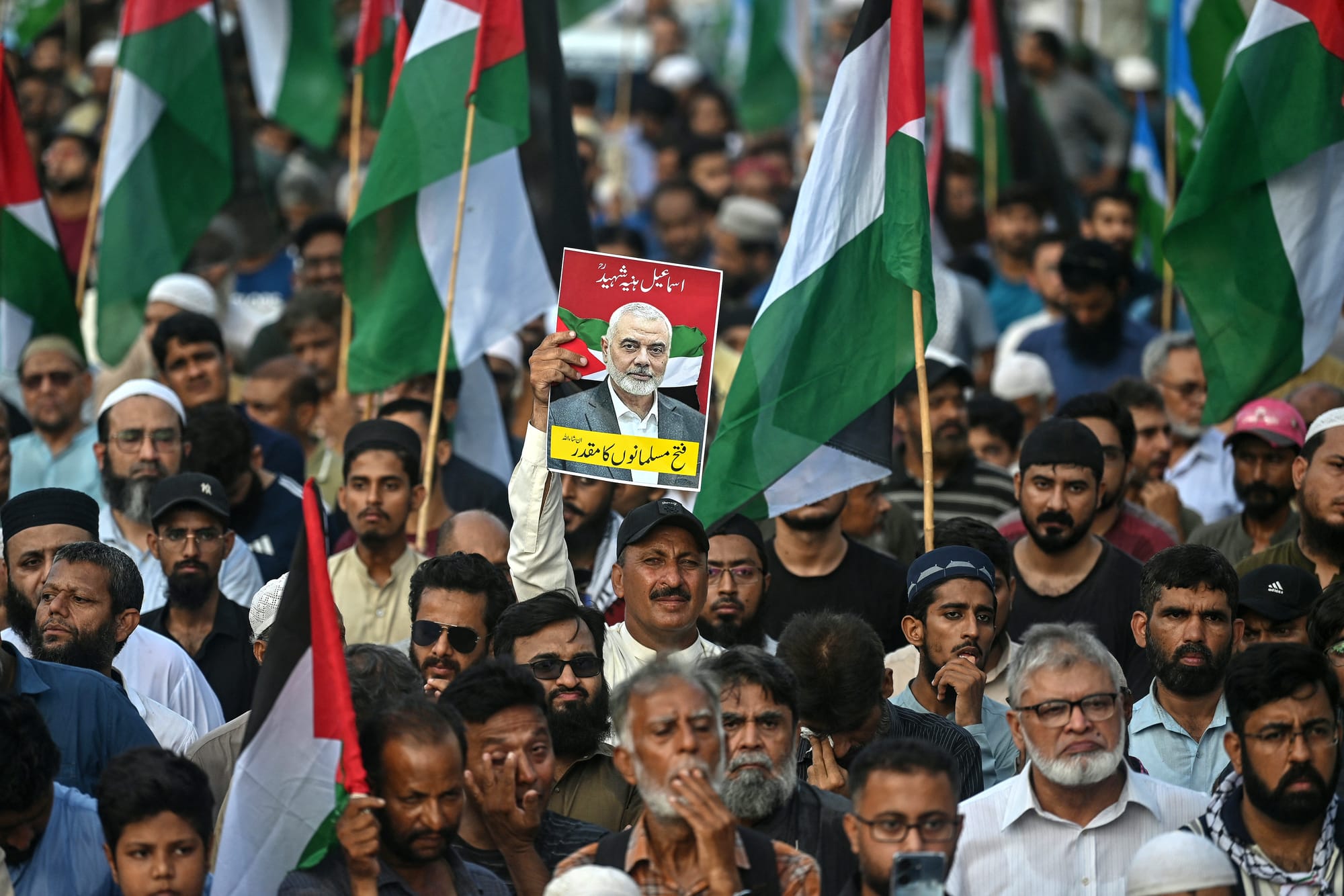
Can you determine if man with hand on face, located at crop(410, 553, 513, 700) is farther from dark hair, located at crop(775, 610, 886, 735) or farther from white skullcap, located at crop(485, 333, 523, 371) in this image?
white skullcap, located at crop(485, 333, 523, 371)

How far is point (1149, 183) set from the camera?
47.2 ft

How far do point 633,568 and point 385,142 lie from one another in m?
3.27

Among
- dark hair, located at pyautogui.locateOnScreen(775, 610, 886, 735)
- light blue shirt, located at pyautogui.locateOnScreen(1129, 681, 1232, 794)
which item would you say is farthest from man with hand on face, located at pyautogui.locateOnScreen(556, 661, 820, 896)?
light blue shirt, located at pyautogui.locateOnScreen(1129, 681, 1232, 794)

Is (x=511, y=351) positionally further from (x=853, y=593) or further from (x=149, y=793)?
(x=149, y=793)

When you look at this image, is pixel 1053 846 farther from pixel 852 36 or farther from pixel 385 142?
pixel 385 142

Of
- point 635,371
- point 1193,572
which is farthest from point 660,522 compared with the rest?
point 1193,572

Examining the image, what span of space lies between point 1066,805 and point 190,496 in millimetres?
4024

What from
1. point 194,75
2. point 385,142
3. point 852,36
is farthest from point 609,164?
point 852,36

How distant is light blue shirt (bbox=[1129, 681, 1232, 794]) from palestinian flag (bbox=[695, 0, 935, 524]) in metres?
1.54

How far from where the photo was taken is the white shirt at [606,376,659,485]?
7.49 metres

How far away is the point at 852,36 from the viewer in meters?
8.80

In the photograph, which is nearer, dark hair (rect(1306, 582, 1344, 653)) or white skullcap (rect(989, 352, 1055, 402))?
dark hair (rect(1306, 582, 1344, 653))

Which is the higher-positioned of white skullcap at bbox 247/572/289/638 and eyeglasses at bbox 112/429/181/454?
eyeglasses at bbox 112/429/181/454

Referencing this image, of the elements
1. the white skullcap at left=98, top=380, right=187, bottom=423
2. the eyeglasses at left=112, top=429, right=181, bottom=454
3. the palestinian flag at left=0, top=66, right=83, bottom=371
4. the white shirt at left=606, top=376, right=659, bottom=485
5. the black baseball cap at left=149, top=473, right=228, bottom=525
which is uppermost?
the palestinian flag at left=0, top=66, right=83, bottom=371
